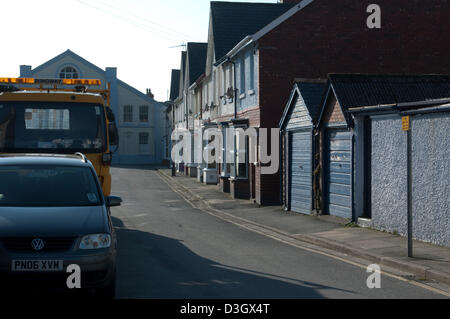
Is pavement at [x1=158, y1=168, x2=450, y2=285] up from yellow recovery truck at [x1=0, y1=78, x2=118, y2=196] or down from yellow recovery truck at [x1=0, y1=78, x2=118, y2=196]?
down

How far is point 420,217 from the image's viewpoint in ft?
42.6

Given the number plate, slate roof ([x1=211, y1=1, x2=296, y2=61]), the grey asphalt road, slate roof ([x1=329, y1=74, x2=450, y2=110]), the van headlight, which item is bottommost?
the grey asphalt road

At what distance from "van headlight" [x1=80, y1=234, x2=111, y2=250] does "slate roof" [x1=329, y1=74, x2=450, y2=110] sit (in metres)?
10.2

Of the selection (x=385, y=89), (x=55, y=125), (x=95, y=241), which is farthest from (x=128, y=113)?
(x=95, y=241)

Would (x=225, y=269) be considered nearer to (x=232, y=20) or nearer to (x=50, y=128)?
(x=50, y=128)

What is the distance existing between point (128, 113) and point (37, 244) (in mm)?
62488

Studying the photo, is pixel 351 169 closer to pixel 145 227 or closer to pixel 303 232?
pixel 303 232

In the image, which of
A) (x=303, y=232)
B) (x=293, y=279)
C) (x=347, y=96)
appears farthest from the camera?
(x=347, y=96)

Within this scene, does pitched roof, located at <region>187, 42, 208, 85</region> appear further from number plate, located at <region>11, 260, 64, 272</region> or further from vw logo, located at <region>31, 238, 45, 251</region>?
number plate, located at <region>11, 260, 64, 272</region>

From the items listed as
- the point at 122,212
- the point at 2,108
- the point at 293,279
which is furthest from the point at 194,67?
the point at 293,279

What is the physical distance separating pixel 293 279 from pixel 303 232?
6168 millimetres

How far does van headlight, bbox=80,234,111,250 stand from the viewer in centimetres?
736

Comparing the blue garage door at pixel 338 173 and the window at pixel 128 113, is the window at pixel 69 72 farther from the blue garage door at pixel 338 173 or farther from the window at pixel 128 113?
the blue garage door at pixel 338 173

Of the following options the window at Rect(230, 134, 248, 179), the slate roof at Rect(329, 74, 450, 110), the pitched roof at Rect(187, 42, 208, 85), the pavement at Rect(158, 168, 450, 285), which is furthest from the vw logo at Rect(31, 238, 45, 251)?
the pitched roof at Rect(187, 42, 208, 85)
